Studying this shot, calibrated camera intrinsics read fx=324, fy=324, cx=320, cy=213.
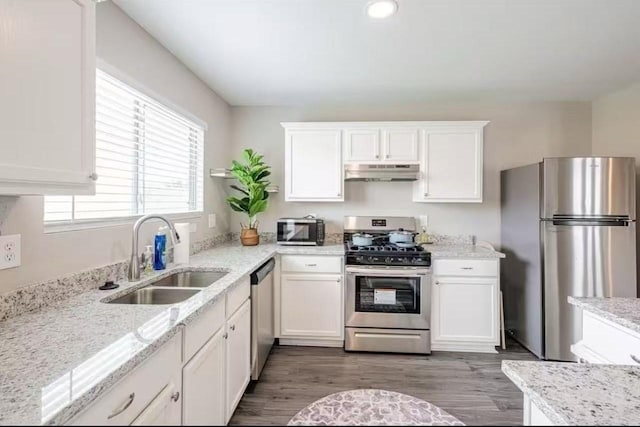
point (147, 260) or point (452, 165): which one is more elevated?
point (452, 165)

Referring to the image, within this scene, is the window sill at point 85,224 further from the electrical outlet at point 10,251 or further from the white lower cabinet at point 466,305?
the white lower cabinet at point 466,305

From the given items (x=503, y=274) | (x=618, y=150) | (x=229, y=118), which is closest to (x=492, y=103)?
(x=618, y=150)

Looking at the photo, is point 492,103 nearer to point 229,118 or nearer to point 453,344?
point 453,344

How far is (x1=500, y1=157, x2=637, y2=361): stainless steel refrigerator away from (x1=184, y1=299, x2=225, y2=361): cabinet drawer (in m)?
2.50

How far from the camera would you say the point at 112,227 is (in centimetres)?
178

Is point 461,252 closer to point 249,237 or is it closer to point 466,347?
point 466,347

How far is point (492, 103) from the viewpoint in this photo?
334 cm

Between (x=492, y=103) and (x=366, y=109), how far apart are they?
1289mm

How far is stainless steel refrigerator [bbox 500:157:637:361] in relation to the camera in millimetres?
2506

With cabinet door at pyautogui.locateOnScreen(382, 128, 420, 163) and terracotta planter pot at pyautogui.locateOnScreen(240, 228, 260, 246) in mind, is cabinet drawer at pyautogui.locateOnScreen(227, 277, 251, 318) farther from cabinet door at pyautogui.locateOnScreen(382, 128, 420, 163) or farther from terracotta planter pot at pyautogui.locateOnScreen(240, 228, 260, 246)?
cabinet door at pyautogui.locateOnScreen(382, 128, 420, 163)

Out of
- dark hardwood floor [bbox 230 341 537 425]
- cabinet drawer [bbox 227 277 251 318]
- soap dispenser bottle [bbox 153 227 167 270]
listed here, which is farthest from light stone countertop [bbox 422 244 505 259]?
soap dispenser bottle [bbox 153 227 167 270]

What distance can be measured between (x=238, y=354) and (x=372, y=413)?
1617mm

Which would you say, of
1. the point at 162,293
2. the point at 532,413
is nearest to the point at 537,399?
the point at 532,413

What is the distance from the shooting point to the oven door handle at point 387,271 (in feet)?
8.95
